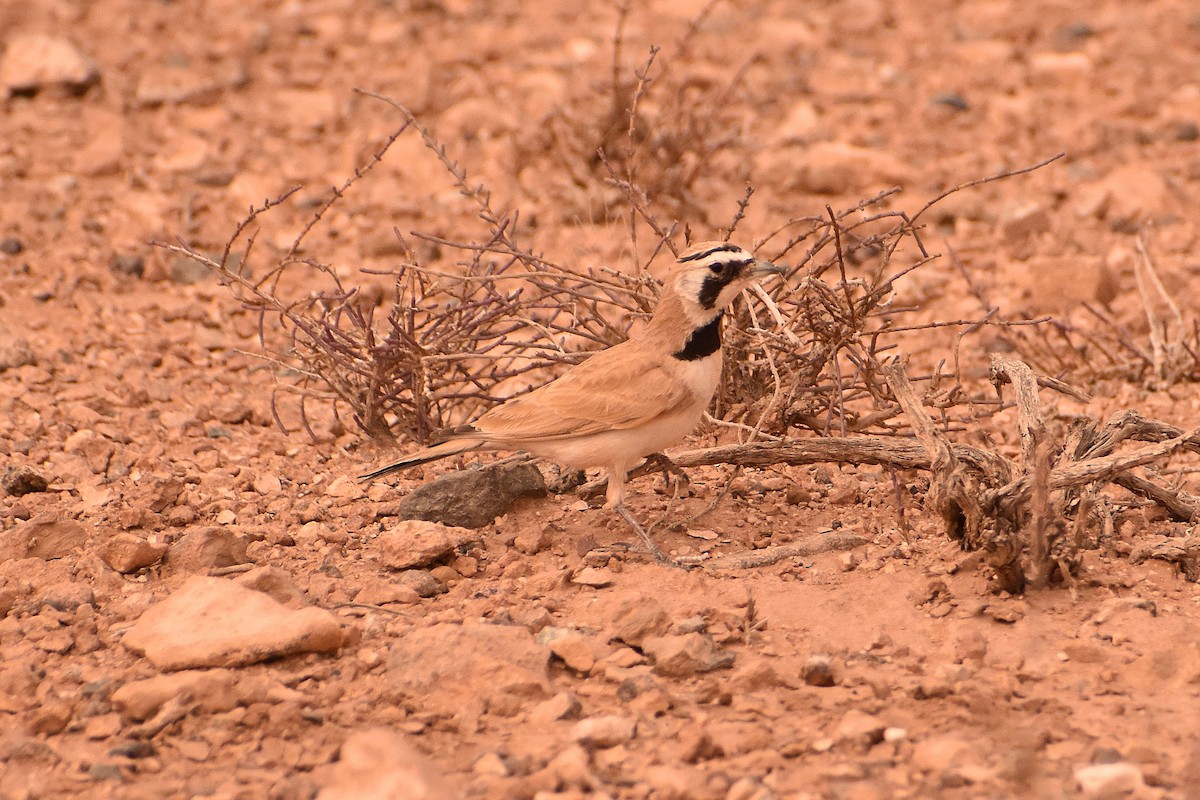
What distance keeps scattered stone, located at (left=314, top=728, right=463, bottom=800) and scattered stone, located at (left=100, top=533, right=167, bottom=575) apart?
4.57 feet

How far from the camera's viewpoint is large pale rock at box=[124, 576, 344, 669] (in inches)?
149

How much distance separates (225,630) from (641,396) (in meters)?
1.50

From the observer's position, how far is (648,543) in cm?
462

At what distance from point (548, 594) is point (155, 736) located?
127 cm

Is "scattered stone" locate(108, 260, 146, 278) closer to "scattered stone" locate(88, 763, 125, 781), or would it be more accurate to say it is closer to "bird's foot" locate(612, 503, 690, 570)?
"bird's foot" locate(612, 503, 690, 570)

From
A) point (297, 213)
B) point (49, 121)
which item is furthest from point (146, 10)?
point (297, 213)

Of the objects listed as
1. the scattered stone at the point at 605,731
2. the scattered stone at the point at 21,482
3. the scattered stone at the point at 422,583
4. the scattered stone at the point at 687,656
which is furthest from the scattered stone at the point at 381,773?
the scattered stone at the point at 21,482

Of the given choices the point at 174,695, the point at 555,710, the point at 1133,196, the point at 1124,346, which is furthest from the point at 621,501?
the point at 1133,196

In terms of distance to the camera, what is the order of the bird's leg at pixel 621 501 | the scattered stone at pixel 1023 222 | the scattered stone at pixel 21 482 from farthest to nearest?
the scattered stone at pixel 1023 222 < the scattered stone at pixel 21 482 < the bird's leg at pixel 621 501

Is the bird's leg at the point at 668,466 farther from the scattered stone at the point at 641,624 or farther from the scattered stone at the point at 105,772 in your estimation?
the scattered stone at the point at 105,772

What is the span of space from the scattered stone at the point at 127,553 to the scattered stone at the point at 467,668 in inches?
42.9

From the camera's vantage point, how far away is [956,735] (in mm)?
3363

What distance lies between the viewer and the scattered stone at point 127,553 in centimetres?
449

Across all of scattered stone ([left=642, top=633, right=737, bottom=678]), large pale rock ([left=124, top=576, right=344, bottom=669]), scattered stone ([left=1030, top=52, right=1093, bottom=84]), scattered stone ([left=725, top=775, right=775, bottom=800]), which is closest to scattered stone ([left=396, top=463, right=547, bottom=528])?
large pale rock ([left=124, top=576, right=344, bottom=669])
